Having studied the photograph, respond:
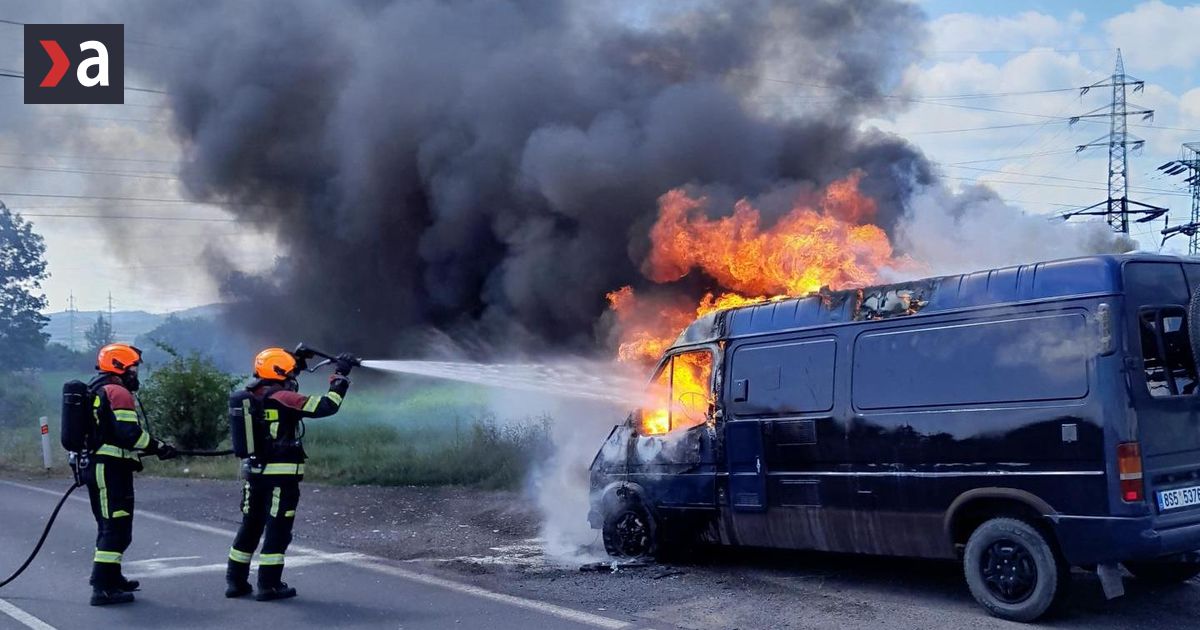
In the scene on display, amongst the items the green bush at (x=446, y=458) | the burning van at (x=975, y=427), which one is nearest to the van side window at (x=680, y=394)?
the burning van at (x=975, y=427)

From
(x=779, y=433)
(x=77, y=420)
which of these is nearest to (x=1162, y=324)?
(x=779, y=433)

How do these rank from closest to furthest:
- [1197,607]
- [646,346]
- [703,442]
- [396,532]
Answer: [1197,607], [703,442], [396,532], [646,346]

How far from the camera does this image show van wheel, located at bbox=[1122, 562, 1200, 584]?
237 inches

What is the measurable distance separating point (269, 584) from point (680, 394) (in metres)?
3.35

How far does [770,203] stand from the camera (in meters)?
11.4

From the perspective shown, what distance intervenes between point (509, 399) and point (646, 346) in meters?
5.64

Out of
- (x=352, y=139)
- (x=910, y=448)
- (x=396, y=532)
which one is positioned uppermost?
(x=352, y=139)

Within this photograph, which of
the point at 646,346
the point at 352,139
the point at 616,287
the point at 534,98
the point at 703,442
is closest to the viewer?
the point at 703,442

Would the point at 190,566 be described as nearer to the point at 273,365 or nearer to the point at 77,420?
the point at 77,420

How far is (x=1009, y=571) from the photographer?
217 inches

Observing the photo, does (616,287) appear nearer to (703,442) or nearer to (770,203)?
(770,203)

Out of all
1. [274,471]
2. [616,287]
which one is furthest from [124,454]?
[616,287]

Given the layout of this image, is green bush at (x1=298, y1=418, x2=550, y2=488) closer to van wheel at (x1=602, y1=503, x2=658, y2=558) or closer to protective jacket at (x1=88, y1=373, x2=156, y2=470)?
van wheel at (x1=602, y1=503, x2=658, y2=558)

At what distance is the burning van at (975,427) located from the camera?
5117 mm
